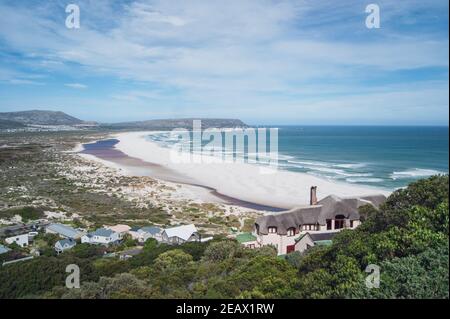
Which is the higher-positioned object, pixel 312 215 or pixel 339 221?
pixel 312 215

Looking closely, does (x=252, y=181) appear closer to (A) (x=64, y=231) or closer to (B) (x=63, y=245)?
(A) (x=64, y=231)

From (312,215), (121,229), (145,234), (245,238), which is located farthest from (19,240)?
(312,215)

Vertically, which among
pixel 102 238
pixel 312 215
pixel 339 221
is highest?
pixel 312 215

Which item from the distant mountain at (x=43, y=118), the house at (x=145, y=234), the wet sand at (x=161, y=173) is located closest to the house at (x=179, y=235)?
the house at (x=145, y=234)

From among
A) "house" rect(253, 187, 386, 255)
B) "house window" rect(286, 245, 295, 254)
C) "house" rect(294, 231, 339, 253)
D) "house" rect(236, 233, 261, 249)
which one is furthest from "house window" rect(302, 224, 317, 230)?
"house" rect(236, 233, 261, 249)
